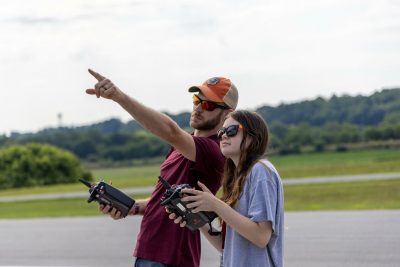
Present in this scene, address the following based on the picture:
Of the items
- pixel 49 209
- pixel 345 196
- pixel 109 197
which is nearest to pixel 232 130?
pixel 109 197

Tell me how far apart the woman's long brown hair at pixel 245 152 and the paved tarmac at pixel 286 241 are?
6.22 m

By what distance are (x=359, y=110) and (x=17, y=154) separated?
940 inches

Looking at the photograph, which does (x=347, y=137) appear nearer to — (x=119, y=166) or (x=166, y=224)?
(x=119, y=166)

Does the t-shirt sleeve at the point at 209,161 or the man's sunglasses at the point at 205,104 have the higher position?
the man's sunglasses at the point at 205,104

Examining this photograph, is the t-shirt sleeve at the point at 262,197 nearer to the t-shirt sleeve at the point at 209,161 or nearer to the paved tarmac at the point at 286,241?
the t-shirt sleeve at the point at 209,161

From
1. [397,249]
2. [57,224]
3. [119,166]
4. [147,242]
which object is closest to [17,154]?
[119,166]

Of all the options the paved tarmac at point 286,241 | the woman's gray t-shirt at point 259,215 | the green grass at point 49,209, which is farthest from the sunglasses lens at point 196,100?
the green grass at point 49,209

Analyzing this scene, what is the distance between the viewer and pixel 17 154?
61.1 m

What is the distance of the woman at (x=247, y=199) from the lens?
152 inches

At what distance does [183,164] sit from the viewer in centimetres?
455

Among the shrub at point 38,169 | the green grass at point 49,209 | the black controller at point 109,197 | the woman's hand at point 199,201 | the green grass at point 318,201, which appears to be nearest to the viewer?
the woman's hand at point 199,201

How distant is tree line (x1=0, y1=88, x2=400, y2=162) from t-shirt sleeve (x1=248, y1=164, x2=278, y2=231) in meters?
59.8

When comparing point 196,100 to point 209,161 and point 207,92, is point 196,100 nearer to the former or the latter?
point 207,92

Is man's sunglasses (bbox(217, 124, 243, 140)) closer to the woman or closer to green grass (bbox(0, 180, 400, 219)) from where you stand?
the woman
